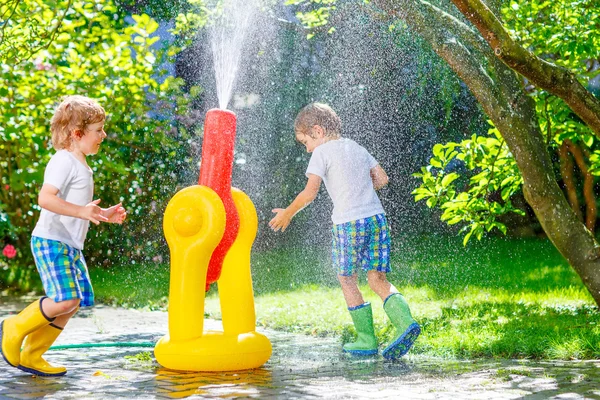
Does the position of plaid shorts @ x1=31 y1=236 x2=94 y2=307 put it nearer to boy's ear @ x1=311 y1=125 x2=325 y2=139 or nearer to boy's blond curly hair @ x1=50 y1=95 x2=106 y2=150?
boy's blond curly hair @ x1=50 y1=95 x2=106 y2=150

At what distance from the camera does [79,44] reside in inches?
341

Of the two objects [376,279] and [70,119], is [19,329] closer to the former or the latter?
[70,119]

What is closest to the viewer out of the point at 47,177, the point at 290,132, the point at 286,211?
the point at 47,177

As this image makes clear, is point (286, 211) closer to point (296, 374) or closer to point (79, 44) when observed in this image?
point (296, 374)

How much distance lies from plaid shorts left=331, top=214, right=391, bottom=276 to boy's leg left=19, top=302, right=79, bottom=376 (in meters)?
1.54

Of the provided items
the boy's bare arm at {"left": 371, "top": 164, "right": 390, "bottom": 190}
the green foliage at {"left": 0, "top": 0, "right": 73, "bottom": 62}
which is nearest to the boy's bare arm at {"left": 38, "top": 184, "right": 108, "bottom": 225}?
the boy's bare arm at {"left": 371, "top": 164, "right": 390, "bottom": 190}

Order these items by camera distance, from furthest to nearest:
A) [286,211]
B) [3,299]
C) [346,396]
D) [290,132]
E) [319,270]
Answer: [290,132], [319,270], [3,299], [286,211], [346,396]

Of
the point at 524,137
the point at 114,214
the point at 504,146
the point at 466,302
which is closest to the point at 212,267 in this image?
the point at 114,214

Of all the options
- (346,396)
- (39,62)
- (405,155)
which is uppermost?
(39,62)

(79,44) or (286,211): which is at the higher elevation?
(79,44)

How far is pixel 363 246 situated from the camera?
496 centimetres

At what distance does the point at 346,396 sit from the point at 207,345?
3.10 feet

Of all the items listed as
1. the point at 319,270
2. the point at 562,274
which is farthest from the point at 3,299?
the point at 562,274

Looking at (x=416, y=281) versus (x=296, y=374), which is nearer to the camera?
(x=296, y=374)
